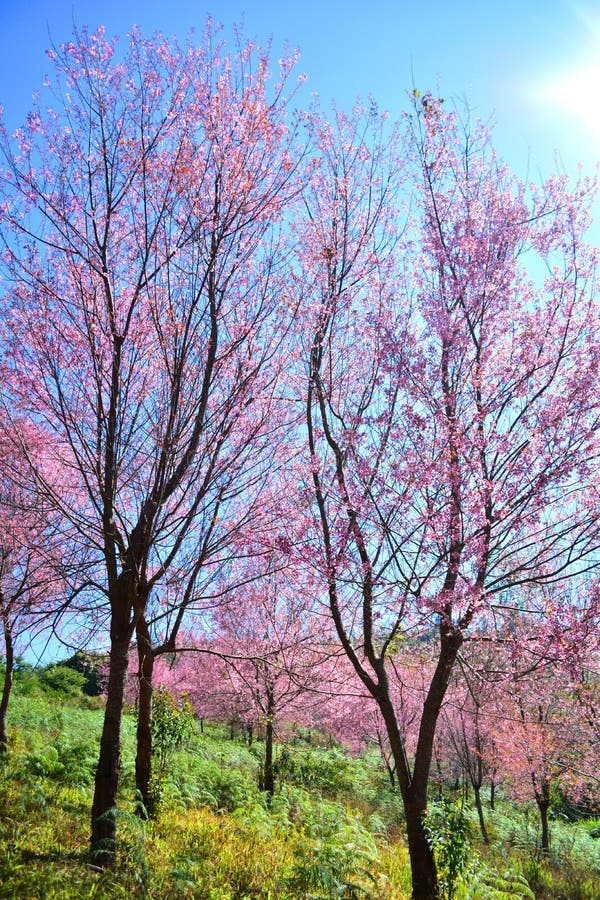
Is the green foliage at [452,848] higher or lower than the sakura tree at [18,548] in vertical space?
lower

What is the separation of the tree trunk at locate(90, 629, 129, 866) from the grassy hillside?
151mm

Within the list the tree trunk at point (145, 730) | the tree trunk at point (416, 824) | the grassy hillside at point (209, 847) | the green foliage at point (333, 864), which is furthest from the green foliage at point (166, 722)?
the tree trunk at point (416, 824)

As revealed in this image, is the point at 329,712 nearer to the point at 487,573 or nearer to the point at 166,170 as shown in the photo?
the point at 487,573

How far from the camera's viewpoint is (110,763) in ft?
17.4

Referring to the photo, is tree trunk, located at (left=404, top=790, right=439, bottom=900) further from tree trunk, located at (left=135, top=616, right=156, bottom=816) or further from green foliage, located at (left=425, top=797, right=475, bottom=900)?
tree trunk, located at (left=135, top=616, right=156, bottom=816)

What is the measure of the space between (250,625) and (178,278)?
32.2 ft

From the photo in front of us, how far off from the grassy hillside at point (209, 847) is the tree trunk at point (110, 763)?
151 millimetres

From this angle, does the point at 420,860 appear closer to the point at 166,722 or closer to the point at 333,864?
the point at 333,864

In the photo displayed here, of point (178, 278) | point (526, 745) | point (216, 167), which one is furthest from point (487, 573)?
point (526, 745)

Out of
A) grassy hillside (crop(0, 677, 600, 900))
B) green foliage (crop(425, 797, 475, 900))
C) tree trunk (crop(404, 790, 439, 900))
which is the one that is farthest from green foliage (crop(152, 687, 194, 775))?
green foliage (crop(425, 797, 475, 900))

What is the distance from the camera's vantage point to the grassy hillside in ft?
15.4

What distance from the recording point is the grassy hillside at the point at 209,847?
15.4ft

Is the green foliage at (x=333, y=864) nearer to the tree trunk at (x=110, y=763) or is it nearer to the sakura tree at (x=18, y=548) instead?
the tree trunk at (x=110, y=763)

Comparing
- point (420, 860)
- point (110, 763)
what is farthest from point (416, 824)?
point (110, 763)
